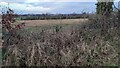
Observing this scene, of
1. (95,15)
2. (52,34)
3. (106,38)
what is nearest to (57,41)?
(52,34)

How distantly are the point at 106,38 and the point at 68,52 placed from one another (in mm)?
1845

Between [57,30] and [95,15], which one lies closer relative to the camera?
[57,30]

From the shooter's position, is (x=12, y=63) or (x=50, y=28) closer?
(x=12, y=63)

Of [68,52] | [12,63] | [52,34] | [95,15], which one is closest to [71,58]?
[68,52]

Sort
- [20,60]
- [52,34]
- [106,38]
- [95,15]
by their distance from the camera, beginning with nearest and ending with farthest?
[20,60]
[52,34]
[106,38]
[95,15]

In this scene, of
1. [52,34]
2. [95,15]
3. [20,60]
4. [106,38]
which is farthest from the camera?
[95,15]

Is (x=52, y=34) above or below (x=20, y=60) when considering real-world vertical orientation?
above

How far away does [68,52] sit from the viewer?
9.68 metres

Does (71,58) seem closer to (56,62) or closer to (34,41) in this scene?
(56,62)

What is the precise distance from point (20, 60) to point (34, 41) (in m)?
0.73

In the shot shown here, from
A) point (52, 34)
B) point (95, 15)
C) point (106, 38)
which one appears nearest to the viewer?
point (52, 34)

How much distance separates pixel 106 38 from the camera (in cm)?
1096

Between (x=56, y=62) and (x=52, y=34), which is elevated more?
(x=52, y=34)

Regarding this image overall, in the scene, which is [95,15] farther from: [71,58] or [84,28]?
[71,58]
